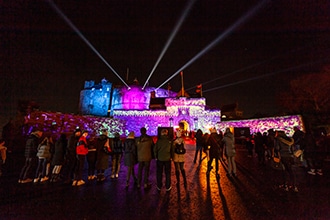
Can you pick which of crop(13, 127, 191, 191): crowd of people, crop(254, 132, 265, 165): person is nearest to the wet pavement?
crop(13, 127, 191, 191): crowd of people

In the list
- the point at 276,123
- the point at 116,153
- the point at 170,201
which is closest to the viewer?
the point at 170,201

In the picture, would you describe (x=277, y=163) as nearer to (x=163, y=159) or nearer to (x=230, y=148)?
(x=230, y=148)

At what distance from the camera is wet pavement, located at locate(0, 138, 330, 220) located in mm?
3404

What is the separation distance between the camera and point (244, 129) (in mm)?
21812

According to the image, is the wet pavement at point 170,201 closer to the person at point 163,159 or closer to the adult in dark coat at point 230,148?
the person at point 163,159

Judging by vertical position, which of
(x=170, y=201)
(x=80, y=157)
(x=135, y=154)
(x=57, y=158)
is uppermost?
(x=135, y=154)

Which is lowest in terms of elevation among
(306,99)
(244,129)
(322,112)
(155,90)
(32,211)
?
(32,211)

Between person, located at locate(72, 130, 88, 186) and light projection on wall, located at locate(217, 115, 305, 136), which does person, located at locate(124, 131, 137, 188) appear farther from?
light projection on wall, located at locate(217, 115, 305, 136)

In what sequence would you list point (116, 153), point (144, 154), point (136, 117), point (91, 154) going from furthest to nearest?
point (136, 117) → point (116, 153) → point (91, 154) → point (144, 154)

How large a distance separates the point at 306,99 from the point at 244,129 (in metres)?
8.11

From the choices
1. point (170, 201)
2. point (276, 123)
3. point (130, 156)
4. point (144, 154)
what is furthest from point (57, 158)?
point (276, 123)

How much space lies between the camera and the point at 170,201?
4.06m

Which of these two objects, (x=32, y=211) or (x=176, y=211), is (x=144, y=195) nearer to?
(x=176, y=211)

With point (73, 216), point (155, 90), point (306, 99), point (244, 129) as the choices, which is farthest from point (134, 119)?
point (73, 216)
